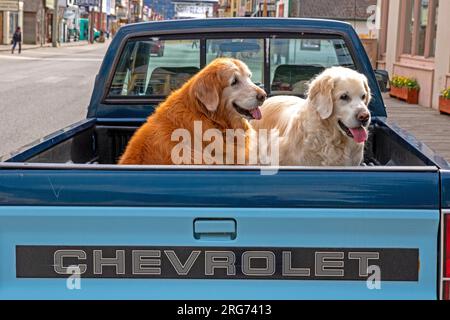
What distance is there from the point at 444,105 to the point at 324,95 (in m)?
15.3

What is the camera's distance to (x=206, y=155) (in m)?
3.66

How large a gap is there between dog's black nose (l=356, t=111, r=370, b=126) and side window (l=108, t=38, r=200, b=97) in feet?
5.36

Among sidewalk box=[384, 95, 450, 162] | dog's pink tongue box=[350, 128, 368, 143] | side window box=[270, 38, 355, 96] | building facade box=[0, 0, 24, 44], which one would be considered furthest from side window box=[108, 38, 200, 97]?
building facade box=[0, 0, 24, 44]

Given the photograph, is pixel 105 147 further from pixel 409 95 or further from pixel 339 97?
pixel 409 95

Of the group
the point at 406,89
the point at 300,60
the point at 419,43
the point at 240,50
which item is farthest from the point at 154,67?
the point at 419,43

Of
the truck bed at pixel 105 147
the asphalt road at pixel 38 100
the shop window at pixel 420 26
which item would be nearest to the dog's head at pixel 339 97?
the truck bed at pixel 105 147

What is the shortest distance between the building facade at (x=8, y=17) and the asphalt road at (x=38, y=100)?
25.8m

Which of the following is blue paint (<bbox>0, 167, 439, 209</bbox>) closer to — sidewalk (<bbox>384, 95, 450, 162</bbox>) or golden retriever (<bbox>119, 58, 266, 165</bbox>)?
golden retriever (<bbox>119, 58, 266, 165</bbox>)

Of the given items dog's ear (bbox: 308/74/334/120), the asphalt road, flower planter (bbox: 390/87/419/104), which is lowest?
the asphalt road

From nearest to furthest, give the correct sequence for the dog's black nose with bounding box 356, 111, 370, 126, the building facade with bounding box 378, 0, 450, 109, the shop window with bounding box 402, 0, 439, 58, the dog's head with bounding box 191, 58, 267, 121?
the dog's head with bounding box 191, 58, 267, 121 < the dog's black nose with bounding box 356, 111, 370, 126 < the building facade with bounding box 378, 0, 450, 109 < the shop window with bounding box 402, 0, 439, 58

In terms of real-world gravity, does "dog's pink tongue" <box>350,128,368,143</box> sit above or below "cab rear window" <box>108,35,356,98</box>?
below

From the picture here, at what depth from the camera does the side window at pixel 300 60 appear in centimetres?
534

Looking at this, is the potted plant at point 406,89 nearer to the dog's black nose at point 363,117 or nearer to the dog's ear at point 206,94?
the dog's black nose at point 363,117

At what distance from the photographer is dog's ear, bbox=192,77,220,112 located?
3.76 m
